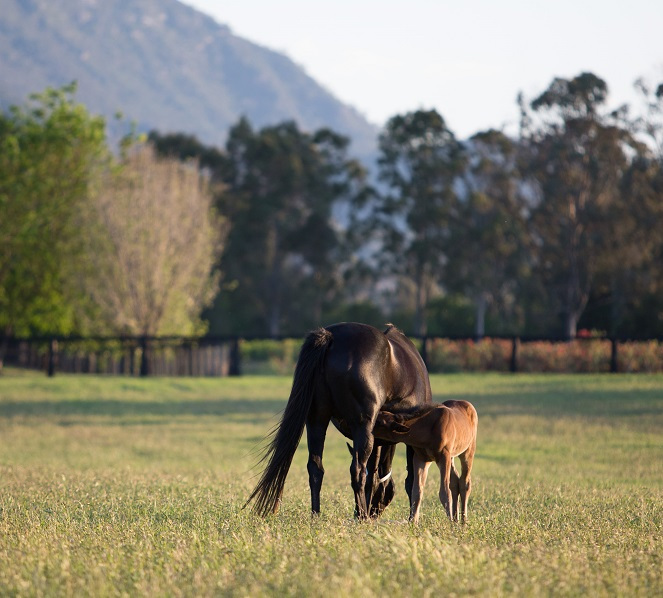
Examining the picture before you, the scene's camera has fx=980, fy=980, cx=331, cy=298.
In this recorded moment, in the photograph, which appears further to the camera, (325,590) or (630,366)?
(630,366)

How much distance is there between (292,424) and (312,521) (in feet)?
2.58

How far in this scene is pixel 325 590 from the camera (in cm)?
454

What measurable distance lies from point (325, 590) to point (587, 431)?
49.8ft

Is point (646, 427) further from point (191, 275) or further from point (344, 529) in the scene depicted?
point (191, 275)

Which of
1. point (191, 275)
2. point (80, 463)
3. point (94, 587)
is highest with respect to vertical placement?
point (191, 275)

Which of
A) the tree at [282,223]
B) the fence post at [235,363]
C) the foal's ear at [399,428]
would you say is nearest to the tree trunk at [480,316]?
the tree at [282,223]

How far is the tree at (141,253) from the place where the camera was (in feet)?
124

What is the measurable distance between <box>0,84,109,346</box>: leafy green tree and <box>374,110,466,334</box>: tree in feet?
67.9

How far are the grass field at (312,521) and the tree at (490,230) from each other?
32.2 meters

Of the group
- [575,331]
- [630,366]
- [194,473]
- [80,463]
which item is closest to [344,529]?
[194,473]

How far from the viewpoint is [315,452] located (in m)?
7.42

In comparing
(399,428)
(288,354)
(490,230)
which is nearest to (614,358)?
(288,354)

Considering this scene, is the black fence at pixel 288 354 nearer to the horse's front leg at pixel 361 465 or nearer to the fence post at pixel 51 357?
the fence post at pixel 51 357

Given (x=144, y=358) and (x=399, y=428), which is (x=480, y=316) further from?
(x=399, y=428)
